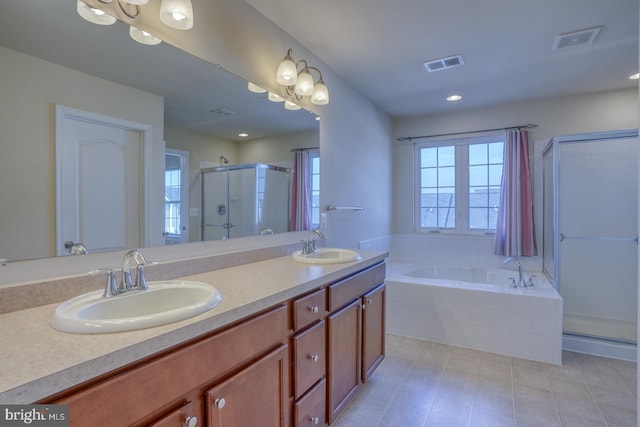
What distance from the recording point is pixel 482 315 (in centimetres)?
274

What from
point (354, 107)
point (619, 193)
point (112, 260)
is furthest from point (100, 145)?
point (619, 193)

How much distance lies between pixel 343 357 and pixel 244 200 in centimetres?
105

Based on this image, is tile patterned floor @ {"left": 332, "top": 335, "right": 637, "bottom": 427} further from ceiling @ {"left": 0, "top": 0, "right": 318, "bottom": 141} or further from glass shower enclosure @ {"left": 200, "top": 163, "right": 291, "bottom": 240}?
ceiling @ {"left": 0, "top": 0, "right": 318, "bottom": 141}

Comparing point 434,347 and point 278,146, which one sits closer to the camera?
point 278,146

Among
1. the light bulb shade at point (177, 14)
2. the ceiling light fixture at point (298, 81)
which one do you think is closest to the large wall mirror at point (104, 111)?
the light bulb shade at point (177, 14)

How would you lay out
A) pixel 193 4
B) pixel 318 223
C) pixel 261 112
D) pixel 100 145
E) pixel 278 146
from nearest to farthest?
pixel 100 145, pixel 193 4, pixel 261 112, pixel 278 146, pixel 318 223

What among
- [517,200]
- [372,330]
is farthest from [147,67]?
[517,200]

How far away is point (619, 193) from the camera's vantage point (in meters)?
3.16

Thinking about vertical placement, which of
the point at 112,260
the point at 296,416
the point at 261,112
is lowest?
the point at 296,416

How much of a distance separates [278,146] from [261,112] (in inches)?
9.8

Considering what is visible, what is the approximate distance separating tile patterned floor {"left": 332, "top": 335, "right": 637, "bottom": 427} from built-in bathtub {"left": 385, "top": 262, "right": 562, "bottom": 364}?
118 millimetres

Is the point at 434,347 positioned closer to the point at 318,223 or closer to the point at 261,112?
the point at 318,223

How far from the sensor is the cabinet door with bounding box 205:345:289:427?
983 millimetres

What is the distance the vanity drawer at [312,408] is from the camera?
1.40 metres
